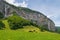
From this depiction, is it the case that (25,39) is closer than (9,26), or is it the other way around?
(25,39)

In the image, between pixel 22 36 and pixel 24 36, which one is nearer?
pixel 22 36

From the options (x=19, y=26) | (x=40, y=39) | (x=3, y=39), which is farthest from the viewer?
(x=19, y=26)

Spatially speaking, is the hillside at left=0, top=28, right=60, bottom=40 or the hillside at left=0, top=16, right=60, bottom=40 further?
the hillside at left=0, top=16, right=60, bottom=40

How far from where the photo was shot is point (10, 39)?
1797 inches

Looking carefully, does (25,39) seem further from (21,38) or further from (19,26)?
(19,26)

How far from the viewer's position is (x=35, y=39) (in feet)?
155

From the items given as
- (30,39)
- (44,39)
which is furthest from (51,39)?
(30,39)

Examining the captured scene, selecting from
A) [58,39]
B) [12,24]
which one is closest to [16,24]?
[12,24]

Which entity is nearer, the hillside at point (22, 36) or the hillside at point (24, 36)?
the hillside at point (22, 36)

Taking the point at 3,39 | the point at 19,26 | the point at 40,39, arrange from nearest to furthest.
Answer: the point at 3,39, the point at 40,39, the point at 19,26

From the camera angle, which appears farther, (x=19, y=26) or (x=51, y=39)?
(x=19, y=26)

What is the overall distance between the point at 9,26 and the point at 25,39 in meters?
125

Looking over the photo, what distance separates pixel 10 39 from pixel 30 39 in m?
4.50

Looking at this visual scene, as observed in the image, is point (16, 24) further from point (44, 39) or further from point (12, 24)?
point (44, 39)
